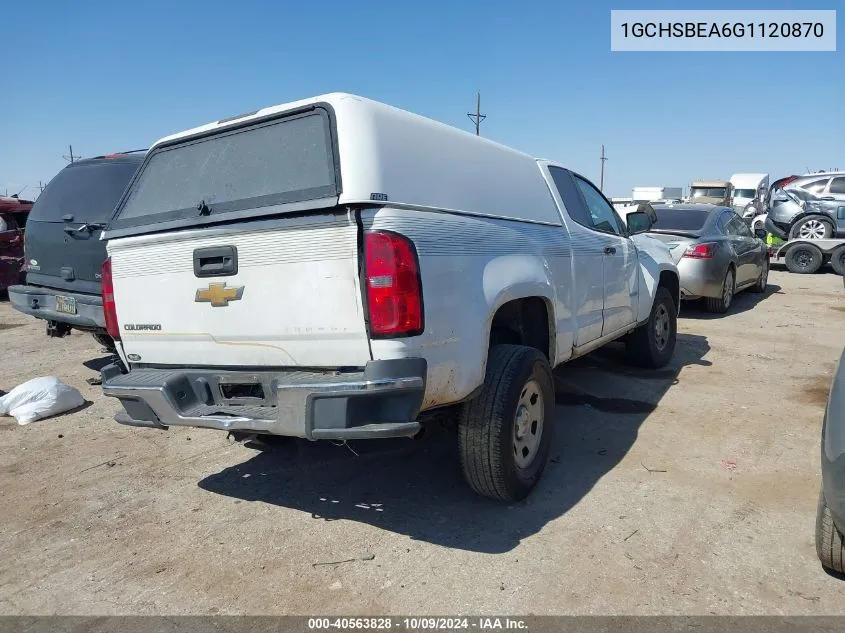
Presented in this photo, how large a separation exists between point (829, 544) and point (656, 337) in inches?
143

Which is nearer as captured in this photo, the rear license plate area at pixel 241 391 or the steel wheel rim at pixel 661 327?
the rear license plate area at pixel 241 391

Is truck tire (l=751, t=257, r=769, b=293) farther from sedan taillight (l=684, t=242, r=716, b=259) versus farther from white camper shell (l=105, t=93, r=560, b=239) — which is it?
white camper shell (l=105, t=93, r=560, b=239)

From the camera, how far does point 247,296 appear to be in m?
2.93

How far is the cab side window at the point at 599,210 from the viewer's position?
4949 mm

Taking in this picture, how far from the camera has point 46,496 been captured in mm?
3689

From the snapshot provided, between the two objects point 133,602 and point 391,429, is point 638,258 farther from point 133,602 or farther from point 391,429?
point 133,602

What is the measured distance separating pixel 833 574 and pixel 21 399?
5.46m

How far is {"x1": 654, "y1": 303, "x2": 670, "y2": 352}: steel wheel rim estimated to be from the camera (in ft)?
20.1

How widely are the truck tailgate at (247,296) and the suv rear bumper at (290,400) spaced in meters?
0.09

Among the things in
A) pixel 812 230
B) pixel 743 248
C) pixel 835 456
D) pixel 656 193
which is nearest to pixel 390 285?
pixel 835 456

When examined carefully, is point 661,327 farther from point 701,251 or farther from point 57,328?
→ point 57,328

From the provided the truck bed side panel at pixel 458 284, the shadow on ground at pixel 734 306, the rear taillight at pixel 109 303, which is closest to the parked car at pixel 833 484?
the truck bed side panel at pixel 458 284

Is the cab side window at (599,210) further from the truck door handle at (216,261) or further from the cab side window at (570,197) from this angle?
the truck door handle at (216,261)

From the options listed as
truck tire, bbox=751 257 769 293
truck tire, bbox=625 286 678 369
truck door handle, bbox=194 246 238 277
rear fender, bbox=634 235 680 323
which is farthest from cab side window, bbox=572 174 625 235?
truck tire, bbox=751 257 769 293
